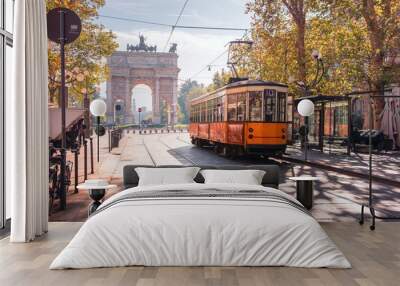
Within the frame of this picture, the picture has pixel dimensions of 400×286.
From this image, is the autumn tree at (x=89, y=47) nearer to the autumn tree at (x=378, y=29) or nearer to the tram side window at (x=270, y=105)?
the tram side window at (x=270, y=105)

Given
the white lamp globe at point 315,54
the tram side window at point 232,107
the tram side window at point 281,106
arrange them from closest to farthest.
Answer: the tram side window at point 281,106 < the tram side window at point 232,107 < the white lamp globe at point 315,54

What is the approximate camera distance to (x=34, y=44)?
17.0ft

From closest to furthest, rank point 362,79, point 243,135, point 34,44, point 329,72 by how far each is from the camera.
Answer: point 34,44 → point 243,135 → point 362,79 → point 329,72

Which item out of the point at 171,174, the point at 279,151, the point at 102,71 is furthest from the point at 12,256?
the point at 102,71

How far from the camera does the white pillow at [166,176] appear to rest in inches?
223

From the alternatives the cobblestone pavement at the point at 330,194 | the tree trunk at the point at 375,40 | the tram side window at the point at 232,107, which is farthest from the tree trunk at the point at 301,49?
the cobblestone pavement at the point at 330,194

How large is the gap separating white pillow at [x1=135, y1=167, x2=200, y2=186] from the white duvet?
5.27 feet

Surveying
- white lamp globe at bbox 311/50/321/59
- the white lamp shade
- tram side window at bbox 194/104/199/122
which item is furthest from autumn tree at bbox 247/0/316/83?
the white lamp shade

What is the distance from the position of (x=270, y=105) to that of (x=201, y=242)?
1025cm

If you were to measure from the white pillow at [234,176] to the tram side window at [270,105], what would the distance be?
804 centimetres

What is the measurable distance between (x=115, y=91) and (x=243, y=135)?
445 inches

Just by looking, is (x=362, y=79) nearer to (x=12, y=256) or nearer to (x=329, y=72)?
(x=329, y=72)

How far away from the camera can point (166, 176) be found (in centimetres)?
572

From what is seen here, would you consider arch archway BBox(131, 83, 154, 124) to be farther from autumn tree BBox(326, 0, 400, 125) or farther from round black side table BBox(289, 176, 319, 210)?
autumn tree BBox(326, 0, 400, 125)
